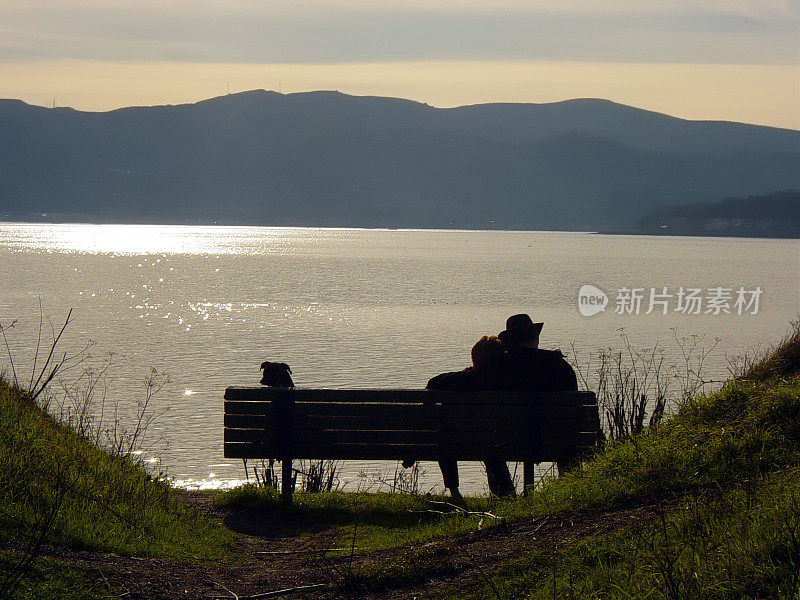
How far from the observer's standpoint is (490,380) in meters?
8.45

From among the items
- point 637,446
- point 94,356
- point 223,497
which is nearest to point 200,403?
point 94,356

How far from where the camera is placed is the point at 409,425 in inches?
322

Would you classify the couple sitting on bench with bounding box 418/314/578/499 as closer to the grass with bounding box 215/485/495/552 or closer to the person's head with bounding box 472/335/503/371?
the person's head with bounding box 472/335/503/371

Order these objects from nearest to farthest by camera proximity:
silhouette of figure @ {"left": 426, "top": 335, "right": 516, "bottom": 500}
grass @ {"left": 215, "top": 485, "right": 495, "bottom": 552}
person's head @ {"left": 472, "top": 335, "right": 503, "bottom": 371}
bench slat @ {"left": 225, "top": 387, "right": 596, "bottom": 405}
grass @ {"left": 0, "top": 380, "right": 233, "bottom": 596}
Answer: grass @ {"left": 0, "top": 380, "right": 233, "bottom": 596}
grass @ {"left": 215, "top": 485, "right": 495, "bottom": 552}
bench slat @ {"left": 225, "top": 387, "right": 596, "bottom": 405}
silhouette of figure @ {"left": 426, "top": 335, "right": 516, "bottom": 500}
person's head @ {"left": 472, "top": 335, "right": 503, "bottom": 371}

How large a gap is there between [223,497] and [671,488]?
3.97 m

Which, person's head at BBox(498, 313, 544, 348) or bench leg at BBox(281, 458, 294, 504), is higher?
Result: person's head at BBox(498, 313, 544, 348)

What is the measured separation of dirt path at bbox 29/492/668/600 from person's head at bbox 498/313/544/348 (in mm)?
2604

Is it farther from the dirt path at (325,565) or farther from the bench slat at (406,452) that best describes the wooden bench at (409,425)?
the dirt path at (325,565)

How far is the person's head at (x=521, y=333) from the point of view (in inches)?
339

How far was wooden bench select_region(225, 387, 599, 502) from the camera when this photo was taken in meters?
8.05

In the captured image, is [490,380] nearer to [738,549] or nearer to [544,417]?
[544,417]

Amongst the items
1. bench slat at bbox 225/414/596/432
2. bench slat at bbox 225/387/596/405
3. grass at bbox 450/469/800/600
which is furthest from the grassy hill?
bench slat at bbox 225/387/596/405

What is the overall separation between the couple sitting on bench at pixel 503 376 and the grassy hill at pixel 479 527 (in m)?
0.32

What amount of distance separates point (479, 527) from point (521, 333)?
8.92 ft
